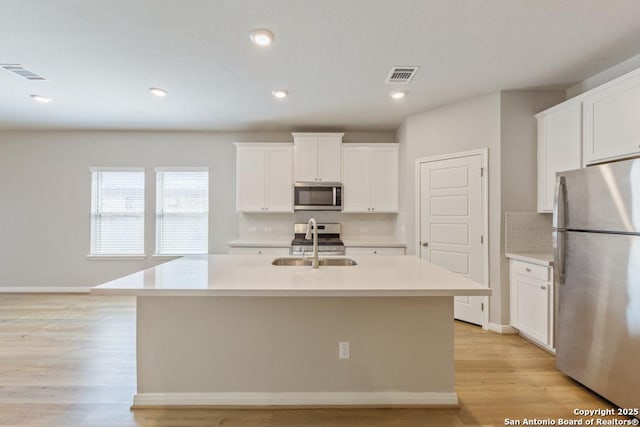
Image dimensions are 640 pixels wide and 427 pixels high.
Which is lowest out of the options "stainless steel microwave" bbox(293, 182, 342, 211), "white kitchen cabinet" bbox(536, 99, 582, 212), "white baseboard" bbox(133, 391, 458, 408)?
"white baseboard" bbox(133, 391, 458, 408)

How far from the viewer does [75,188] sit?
4859 millimetres

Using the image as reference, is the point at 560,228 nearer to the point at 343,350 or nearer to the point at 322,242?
the point at 343,350

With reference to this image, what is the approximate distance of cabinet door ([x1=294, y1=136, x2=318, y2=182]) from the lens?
14.5ft

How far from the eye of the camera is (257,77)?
9.64 feet

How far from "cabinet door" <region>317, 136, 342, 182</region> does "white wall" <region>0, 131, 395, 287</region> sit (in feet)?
1.72

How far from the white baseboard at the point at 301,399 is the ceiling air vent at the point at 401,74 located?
2.67m

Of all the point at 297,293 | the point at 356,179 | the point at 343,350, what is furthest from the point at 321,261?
the point at 356,179

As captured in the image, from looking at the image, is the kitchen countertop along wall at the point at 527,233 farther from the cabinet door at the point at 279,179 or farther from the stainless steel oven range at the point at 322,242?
the cabinet door at the point at 279,179

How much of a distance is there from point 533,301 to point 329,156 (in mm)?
3015

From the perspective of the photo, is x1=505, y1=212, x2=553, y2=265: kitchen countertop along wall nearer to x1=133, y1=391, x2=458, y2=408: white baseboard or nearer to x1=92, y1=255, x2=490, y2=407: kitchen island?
x1=92, y1=255, x2=490, y2=407: kitchen island

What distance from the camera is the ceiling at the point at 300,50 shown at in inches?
76.7

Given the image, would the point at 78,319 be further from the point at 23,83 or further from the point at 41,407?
the point at 23,83

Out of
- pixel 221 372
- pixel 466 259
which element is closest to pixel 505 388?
pixel 466 259

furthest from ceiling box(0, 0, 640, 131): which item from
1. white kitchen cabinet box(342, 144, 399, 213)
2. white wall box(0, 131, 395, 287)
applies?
white wall box(0, 131, 395, 287)
